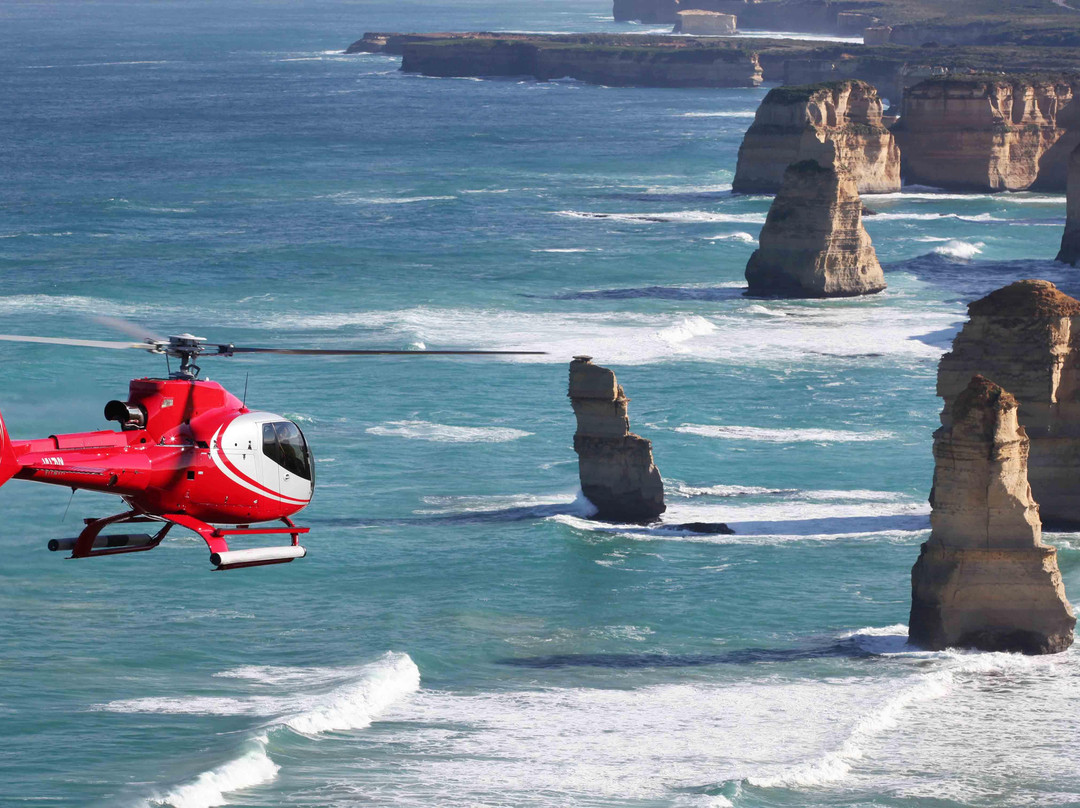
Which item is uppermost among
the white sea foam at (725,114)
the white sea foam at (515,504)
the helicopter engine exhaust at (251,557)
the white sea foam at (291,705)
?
the white sea foam at (725,114)

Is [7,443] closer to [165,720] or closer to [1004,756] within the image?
[165,720]

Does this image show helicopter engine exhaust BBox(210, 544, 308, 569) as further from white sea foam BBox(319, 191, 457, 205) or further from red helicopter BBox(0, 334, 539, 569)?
white sea foam BBox(319, 191, 457, 205)

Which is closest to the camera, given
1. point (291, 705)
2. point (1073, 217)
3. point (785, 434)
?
point (291, 705)

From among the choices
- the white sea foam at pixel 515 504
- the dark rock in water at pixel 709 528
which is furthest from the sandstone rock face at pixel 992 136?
the dark rock in water at pixel 709 528

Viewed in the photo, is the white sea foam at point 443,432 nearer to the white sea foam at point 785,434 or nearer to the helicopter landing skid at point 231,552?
the white sea foam at point 785,434

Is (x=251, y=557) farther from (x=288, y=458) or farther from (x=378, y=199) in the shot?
(x=378, y=199)

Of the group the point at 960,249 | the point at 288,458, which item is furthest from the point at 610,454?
the point at 960,249

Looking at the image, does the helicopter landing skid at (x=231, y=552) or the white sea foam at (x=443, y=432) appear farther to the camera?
the white sea foam at (x=443, y=432)

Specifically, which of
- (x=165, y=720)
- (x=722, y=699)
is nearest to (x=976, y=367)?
(x=722, y=699)
